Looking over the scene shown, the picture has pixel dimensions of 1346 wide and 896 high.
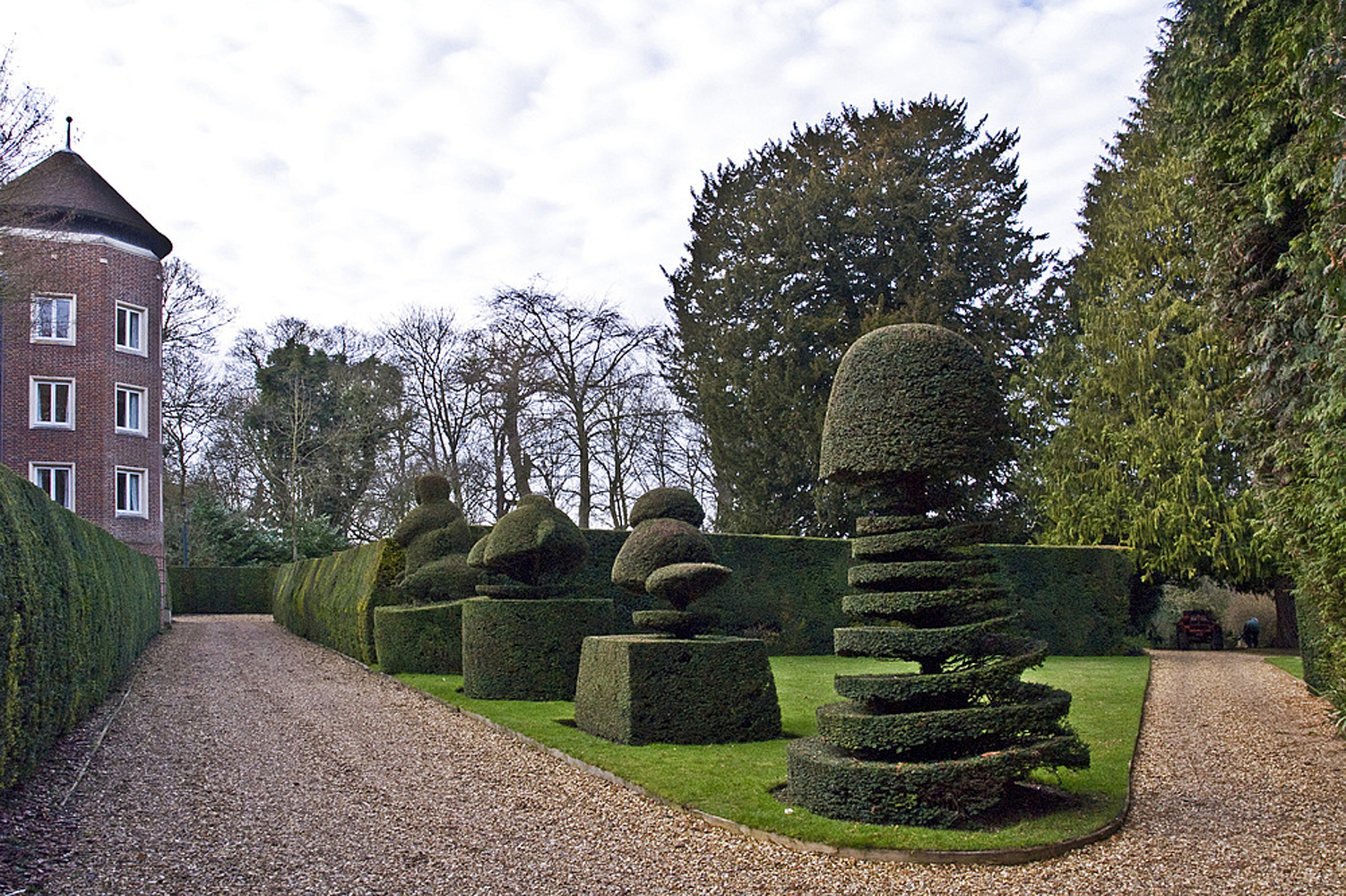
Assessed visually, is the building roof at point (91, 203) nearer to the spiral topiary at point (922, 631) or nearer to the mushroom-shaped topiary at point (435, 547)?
the mushroom-shaped topiary at point (435, 547)

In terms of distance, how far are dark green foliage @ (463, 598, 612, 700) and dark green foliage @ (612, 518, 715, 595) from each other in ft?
6.89

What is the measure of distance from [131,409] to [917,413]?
26.2 m

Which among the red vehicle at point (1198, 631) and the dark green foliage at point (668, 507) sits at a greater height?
the dark green foliage at point (668, 507)

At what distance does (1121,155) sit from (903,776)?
2382 centimetres

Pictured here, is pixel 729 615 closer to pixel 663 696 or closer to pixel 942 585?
pixel 663 696

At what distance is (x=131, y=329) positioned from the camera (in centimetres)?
2689

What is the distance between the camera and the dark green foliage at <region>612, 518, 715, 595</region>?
9.83 meters

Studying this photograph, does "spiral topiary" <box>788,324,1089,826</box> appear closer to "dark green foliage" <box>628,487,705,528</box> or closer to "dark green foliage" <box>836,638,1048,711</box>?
"dark green foliage" <box>836,638,1048,711</box>

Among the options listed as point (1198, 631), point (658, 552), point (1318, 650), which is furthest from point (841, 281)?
point (658, 552)

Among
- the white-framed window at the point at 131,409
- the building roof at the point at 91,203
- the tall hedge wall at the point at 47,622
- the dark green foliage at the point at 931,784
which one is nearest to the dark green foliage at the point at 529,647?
the tall hedge wall at the point at 47,622

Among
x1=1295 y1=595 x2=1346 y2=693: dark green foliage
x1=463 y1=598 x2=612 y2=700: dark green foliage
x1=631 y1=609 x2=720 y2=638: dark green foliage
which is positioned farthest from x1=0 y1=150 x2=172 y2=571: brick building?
x1=1295 y1=595 x2=1346 y2=693: dark green foliage

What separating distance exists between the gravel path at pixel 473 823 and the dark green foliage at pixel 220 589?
84.5 feet

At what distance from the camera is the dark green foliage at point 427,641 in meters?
14.7

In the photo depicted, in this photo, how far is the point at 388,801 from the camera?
698 centimetres
